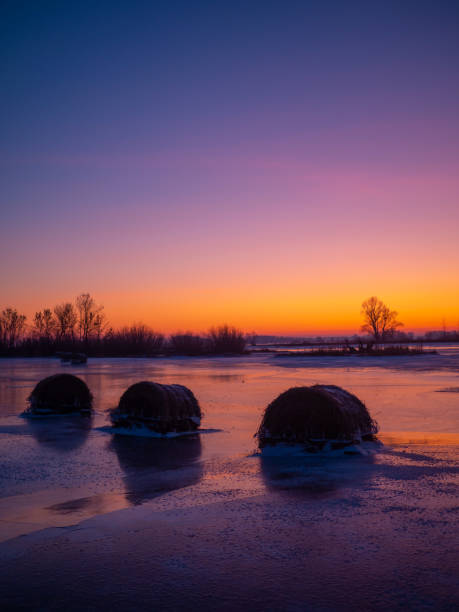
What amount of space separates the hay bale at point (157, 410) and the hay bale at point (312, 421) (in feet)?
8.66

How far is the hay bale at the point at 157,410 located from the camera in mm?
11734

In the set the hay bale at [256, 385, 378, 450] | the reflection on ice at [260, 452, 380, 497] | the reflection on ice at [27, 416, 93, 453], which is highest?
the hay bale at [256, 385, 378, 450]

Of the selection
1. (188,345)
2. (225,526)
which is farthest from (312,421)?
(188,345)

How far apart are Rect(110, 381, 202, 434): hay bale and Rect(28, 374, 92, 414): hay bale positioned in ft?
9.55

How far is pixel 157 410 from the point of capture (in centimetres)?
1181

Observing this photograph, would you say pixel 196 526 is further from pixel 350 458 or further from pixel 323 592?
pixel 350 458

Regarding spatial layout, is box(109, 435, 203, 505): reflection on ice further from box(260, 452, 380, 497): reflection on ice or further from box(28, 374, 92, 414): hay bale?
box(28, 374, 92, 414): hay bale

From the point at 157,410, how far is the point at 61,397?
430 cm

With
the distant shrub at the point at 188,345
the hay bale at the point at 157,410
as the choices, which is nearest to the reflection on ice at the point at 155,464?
the hay bale at the point at 157,410

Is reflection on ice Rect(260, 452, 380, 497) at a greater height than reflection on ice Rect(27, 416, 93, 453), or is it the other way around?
reflection on ice Rect(27, 416, 93, 453)

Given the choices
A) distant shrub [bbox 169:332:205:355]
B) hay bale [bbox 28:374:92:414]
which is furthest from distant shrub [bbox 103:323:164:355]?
hay bale [bbox 28:374:92:414]

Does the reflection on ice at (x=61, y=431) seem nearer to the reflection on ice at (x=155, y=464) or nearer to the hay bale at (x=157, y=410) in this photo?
the reflection on ice at (x=155, y=464)

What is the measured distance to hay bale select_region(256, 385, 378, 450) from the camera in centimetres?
953

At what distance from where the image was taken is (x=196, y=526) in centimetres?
551
